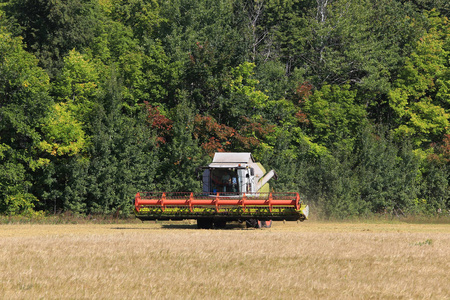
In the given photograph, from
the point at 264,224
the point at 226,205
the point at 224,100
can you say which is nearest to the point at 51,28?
the point at 224,100

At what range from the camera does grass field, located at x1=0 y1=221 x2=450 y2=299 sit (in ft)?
39.7

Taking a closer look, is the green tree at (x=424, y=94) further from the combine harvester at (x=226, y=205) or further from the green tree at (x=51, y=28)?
the combine harvester at (x=226, y=205)

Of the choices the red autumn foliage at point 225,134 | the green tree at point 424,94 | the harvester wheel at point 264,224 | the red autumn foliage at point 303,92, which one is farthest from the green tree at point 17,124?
the green tree at point 424,94

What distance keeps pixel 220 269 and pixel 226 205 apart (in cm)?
1205

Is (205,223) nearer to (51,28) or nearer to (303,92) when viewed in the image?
(303,92)

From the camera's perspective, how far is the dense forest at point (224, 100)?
4034 centimetres

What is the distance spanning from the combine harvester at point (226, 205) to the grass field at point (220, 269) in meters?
4.74

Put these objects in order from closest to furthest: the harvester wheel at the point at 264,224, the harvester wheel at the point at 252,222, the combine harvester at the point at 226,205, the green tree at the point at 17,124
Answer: the combine harvester at the point at 226,205 < the harvester wheel at the point at 252,222 < the harvester wheel at the point at 264,224 < the green tree at the point at 17,124

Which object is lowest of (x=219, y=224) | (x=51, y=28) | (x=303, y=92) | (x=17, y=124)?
(x=219, y=224)

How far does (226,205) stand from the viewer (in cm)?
2673

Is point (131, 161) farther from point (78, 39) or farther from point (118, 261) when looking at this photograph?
point (118, 261)

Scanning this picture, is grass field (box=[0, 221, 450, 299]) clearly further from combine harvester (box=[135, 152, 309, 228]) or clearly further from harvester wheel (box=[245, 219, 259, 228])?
harvester wheel (box=[245, 219, 259, 228])

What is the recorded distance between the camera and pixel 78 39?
4975 centimetres

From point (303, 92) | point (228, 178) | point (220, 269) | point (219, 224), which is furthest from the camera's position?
point (303, 92)
